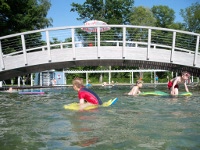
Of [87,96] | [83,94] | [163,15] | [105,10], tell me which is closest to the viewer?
[83,94]

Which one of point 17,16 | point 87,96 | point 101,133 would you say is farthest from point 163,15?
point 101,133

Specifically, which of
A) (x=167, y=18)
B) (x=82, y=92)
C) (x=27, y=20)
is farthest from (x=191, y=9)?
(x=82, y=92)

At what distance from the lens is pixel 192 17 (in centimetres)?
6181

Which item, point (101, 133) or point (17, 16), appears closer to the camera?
point (101, 133)

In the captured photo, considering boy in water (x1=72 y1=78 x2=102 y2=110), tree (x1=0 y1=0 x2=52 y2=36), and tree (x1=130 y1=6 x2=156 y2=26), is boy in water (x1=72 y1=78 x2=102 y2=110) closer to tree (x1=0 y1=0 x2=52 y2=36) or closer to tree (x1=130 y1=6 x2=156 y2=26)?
tree (x1=0 y1=0 x2=52 y2=36)

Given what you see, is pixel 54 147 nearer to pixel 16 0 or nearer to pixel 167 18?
pixel 16 0

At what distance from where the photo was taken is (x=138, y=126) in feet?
17.3

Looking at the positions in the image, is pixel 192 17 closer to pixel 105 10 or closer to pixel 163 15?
pixel 163 15

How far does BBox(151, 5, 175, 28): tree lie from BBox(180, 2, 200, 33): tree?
2566 millimetres

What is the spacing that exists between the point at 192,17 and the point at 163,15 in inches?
239

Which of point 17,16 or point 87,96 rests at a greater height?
point 17,16

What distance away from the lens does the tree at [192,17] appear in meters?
61.3

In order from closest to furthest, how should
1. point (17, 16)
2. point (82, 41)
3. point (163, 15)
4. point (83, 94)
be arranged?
point (83, 94)
point (82, 41)
point (17, 16)
point (163, 15)

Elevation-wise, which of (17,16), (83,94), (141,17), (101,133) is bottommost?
(101,133)
